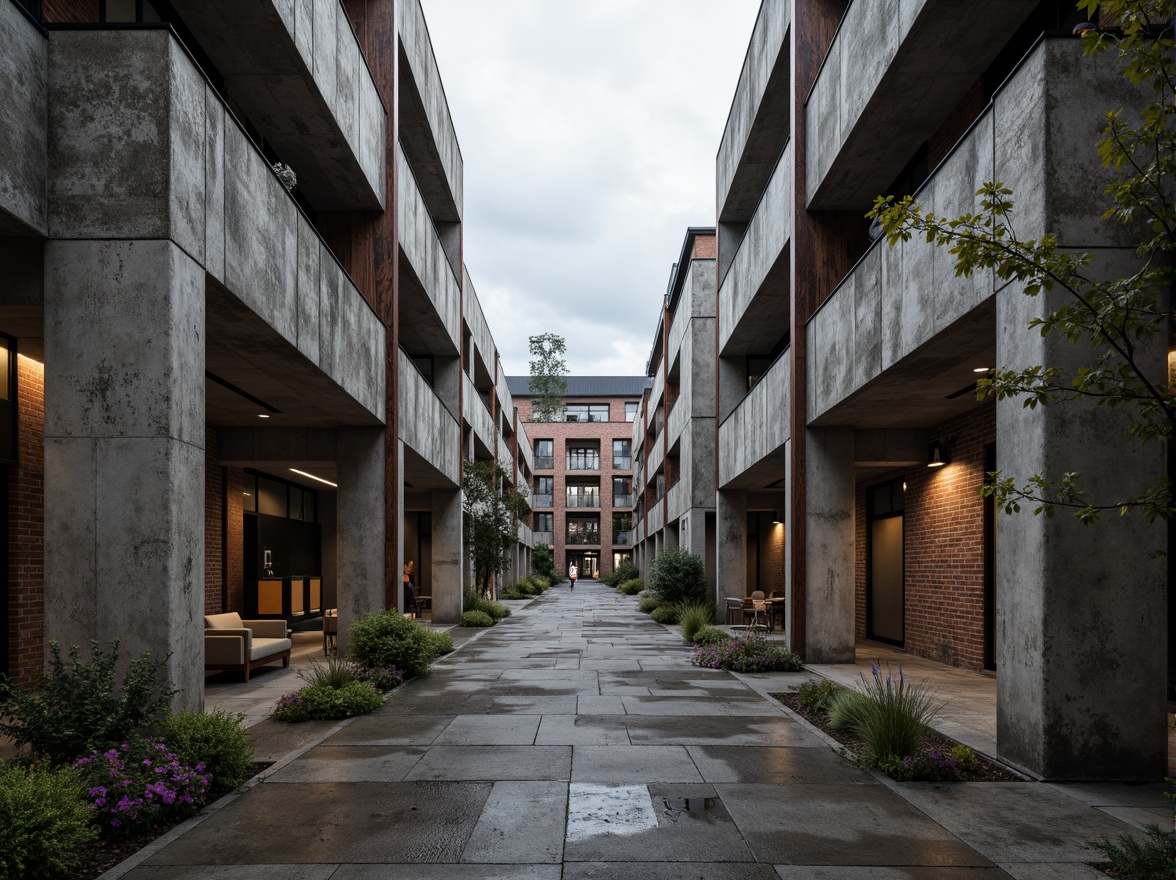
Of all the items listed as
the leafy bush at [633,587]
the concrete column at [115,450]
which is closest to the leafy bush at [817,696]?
the concrete column at [115,450]

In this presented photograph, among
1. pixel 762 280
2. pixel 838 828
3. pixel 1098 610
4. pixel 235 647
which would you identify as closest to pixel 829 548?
pixel 762 280

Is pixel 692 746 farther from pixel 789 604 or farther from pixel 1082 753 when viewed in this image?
pixel 789 604

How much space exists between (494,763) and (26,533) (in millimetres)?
5998

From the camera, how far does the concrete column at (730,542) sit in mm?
23938

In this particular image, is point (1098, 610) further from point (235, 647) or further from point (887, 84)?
point (235, 647)

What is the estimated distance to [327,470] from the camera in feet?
70.5

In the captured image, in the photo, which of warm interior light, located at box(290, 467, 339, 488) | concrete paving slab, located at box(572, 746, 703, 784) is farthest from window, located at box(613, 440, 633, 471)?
concrete paving slab, located at box(572, 746, 703, 784)

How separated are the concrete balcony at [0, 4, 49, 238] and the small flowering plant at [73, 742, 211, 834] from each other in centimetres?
403

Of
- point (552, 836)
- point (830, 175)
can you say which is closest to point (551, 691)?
point (552, 836)

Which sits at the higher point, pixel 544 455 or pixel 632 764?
pixel 544 455

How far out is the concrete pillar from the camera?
6.94 m

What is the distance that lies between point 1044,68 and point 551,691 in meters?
9.18

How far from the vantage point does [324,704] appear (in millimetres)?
9969

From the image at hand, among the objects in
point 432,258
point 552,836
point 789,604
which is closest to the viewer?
point 552,836
